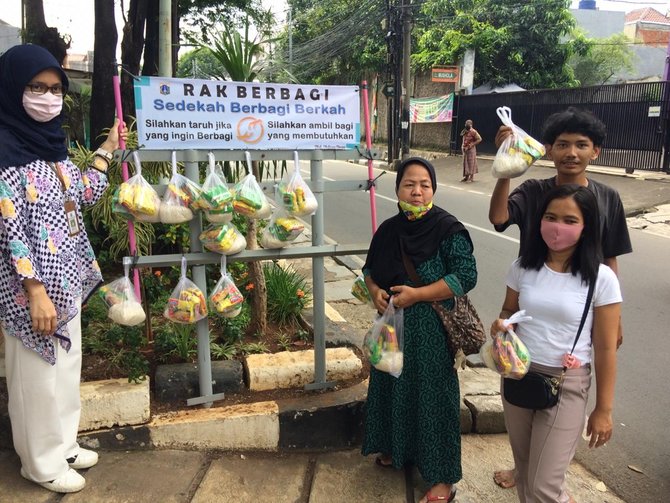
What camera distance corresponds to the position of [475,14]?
850 inches

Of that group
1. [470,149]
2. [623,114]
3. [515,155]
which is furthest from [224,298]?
[623,114]

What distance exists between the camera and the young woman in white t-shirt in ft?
6.46

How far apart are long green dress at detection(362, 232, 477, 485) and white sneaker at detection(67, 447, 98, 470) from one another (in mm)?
1400

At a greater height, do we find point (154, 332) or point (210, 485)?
point (154, 332)

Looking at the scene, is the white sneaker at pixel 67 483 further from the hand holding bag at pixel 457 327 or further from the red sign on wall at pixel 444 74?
the red sign on wall at pixel 444 74

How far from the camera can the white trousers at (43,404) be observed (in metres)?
2.29

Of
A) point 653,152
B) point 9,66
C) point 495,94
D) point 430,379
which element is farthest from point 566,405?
point 495,94

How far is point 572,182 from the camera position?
2.31 meters

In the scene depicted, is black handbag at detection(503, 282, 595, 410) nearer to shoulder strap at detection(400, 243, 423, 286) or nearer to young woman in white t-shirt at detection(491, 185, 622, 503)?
young woman in white t-shirt at detection(491, 185, 622, 503)

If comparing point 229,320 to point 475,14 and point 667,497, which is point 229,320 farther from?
point 475,14

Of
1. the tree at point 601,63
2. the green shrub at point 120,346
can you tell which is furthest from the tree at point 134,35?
the tree at point 601,63

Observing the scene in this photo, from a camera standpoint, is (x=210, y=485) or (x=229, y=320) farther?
(x=229, y=320)

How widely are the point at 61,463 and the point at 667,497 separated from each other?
111 inches

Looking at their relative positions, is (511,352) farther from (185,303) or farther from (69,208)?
(69,208)
